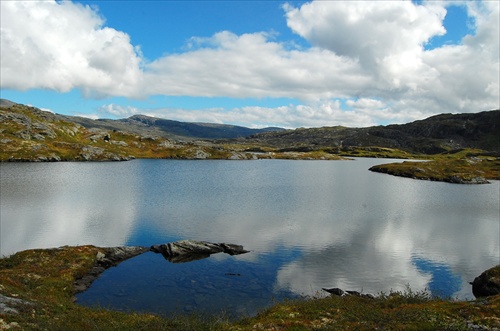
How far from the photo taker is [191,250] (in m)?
56.5

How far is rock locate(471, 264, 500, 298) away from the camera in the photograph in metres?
42.3

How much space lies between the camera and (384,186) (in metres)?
146

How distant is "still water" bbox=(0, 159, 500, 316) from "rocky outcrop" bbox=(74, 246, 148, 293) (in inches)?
62.8

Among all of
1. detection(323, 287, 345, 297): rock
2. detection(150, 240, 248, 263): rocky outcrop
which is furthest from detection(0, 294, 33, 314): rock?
detection(323, 287, 345, 297): rock

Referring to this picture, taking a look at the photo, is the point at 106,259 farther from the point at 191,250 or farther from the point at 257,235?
the point at 257,235

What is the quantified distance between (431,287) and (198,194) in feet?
258

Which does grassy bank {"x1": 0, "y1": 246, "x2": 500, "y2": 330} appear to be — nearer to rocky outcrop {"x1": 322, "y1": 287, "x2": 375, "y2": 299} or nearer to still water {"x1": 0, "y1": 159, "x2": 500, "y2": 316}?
rocky outcrop {"x1": 322, "y1": 287, "x2": 375, "y2": 299}

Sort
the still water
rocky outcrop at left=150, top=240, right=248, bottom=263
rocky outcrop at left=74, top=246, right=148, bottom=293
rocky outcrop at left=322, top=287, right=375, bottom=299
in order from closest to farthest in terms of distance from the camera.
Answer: rocky outcrop at left=322, top=287, right=375, bottom=299 < the still water < rocky outcrop at left=74, top=246, right=148, bottom=293 < rocky outcrop at left=150, top=240, right=248, bottom=263

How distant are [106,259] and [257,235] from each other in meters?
27.7

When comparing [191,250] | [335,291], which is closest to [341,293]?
[335,291]

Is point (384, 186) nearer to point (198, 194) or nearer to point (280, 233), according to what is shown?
point (198, 194)

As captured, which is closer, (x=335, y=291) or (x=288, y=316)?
(x=288, y=316)

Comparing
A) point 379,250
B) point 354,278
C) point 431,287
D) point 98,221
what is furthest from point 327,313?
point 98,221

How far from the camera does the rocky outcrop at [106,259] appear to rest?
4406 centimetres
